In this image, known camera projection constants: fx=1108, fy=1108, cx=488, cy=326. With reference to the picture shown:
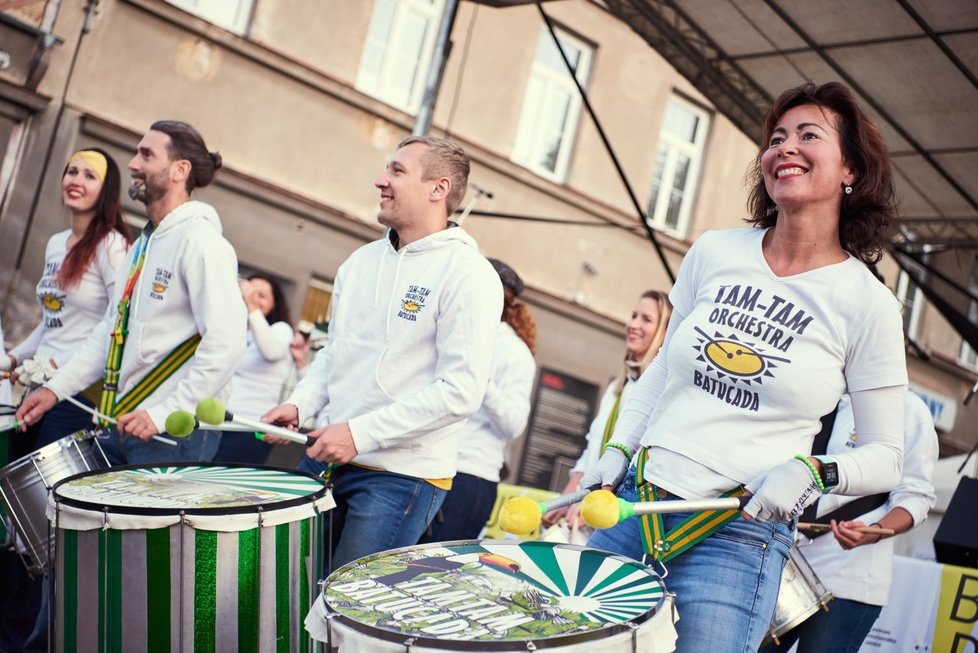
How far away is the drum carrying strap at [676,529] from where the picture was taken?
249 cm

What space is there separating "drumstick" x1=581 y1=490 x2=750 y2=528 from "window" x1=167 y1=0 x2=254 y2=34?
9557 millimetres

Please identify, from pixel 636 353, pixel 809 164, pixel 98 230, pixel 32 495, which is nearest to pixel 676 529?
pixel 809 164

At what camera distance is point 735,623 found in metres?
2.45

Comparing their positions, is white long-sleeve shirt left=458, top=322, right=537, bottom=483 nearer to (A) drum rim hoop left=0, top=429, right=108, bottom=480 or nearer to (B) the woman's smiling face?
(A) drum rim hoop left=0, top=429, right=108, bottom=480

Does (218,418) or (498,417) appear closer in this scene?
(218,418)

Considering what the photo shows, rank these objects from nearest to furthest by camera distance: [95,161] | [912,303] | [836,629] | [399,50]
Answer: [836,629]
[95,161]
[399,50]
[912,303]

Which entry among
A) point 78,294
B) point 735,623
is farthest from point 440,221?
point 78,294

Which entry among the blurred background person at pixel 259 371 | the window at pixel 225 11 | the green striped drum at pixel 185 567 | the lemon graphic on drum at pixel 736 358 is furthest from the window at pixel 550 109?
the lemon graphic on drum at pixel 736 358

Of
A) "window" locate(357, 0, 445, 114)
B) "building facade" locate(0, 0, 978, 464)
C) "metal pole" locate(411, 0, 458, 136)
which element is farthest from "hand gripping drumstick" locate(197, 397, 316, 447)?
"window" locate(357, 0, 445, 114)

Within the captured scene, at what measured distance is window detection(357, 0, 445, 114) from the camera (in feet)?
39.6

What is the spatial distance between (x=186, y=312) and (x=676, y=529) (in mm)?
2368

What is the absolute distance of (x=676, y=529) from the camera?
2.53 m

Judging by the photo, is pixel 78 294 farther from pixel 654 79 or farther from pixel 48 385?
pixel 654 79

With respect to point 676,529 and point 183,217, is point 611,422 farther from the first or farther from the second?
point 676,529
